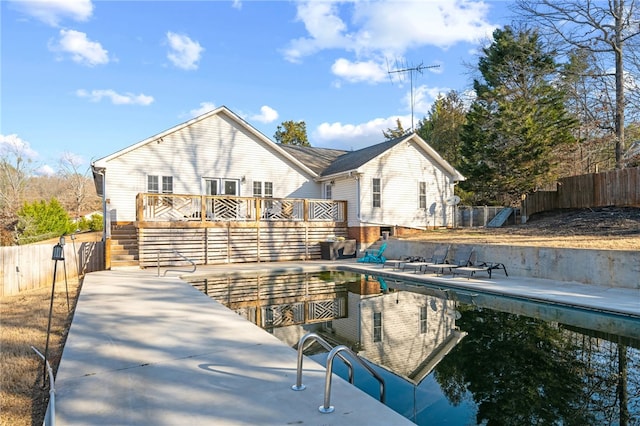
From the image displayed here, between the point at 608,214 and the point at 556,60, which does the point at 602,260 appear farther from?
the point at 556,60

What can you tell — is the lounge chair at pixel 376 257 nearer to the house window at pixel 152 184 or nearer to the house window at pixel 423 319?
the house window at pixel 423 319

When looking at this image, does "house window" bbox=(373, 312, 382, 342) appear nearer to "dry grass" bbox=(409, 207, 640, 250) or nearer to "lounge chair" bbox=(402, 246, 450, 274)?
"lounge chair" bbox=(402, 246, 450, 274)

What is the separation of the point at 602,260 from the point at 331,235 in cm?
1149

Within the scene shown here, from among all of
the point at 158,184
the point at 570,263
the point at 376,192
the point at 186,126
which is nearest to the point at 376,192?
the point at 376,192

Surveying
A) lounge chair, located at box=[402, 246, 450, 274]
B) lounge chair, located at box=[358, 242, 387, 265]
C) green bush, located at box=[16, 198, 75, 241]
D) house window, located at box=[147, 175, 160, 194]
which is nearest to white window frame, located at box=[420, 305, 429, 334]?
lounge chair, located at box=[402, 246, 450, 274]

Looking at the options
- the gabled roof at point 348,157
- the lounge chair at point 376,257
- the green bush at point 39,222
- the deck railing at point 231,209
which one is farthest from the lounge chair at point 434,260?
the green bush at point 39,222

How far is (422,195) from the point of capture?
21.8 metres

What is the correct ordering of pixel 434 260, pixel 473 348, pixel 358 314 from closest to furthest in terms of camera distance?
pixel 473 348 < pixel 358 314 < pixel 434 260

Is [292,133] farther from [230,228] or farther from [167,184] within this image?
[230,228]

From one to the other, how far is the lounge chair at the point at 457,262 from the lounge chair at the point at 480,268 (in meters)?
0.20

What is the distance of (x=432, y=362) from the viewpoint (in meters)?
5.86

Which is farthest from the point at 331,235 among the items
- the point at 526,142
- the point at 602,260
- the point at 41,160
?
the point at 41,160

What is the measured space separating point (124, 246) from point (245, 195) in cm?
615

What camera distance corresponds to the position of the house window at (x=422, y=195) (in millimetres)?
21688
